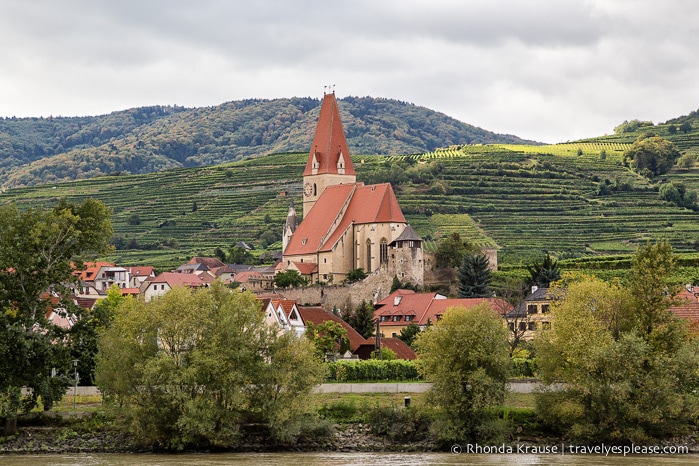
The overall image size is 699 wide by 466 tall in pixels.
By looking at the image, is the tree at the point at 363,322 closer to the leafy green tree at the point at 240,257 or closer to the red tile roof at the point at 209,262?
the red tile roof at the point at 209,262

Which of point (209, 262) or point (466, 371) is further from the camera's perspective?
point (209, 262)

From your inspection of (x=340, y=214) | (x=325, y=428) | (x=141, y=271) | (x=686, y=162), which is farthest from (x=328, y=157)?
(x=686, y=162)

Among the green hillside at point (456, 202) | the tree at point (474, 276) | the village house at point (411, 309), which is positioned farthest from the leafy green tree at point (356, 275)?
the green hillside at point (456, 202)

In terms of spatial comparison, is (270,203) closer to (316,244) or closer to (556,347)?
(316,244)

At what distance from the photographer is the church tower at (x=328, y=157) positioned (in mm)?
104625

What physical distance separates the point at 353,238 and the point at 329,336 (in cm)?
2824

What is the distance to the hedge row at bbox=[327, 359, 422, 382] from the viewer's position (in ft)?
191

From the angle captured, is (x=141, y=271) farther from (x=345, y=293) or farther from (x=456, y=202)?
(x=456, y=202)

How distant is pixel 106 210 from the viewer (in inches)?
1978

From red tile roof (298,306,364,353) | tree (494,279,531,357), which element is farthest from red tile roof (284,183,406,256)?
red tile roof (298,306,364,353)

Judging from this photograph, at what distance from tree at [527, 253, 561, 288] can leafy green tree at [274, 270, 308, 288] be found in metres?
17.2

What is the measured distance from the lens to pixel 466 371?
160 feet

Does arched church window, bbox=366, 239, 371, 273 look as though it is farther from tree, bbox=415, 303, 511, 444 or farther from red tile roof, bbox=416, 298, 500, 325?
tree, bbox=415, 303, 511, 444

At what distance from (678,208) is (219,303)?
91287 mm
